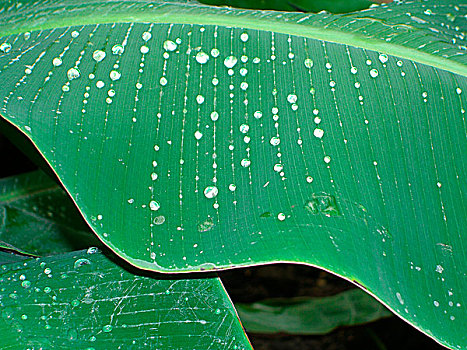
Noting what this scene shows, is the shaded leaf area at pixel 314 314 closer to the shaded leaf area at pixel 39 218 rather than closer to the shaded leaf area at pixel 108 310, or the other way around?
the shaded leaf area at pixel 39 218

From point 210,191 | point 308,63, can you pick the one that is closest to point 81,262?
point 210,191

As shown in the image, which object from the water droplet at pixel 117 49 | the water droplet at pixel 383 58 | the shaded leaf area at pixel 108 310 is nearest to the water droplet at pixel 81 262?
the shaded leaf area at pixel 108 310

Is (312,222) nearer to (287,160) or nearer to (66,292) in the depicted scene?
(287,160)

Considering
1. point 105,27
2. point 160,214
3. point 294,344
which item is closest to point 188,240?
point 160,214

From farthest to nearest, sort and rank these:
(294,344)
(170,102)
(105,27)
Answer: (294,344)
(105,27)
(170,102)

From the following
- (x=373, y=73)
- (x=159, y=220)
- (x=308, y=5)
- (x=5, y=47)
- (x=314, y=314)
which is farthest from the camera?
(x=314, y=314)

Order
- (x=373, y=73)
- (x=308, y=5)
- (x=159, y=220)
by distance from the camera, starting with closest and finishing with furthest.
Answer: (x=159, y=220)
(x=373, y=73)
(x=308, y=5)

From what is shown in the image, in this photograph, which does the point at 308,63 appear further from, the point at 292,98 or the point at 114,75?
the point at 114,75
